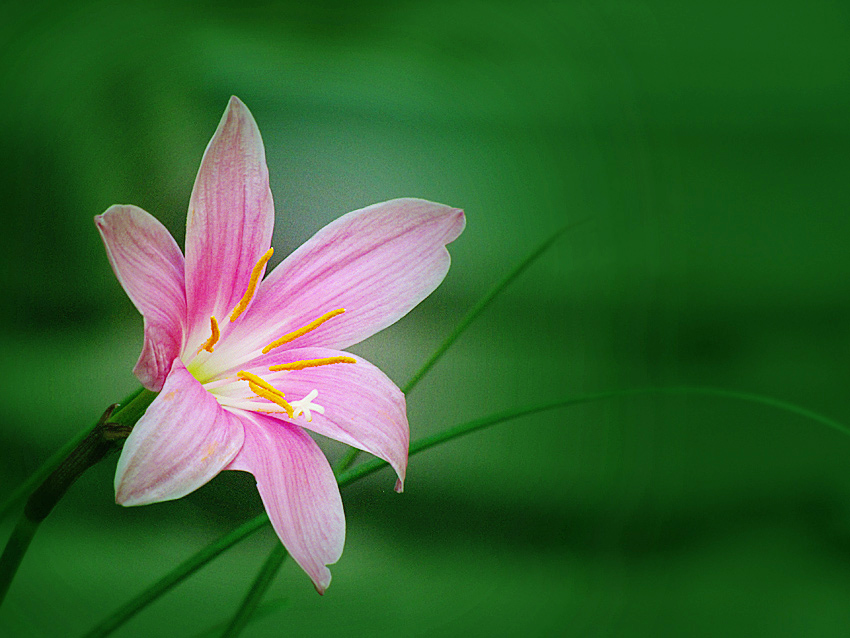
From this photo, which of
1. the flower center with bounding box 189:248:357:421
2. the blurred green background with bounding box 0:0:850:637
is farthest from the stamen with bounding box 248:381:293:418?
the blurred green background with bounding box 0:0:850:637

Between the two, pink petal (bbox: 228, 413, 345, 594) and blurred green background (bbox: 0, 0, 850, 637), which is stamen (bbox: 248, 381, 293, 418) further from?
blurred green background (bbox: 0, 0, 850, 637)

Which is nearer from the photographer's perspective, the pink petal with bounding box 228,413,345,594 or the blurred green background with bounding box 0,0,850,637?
the pink petal with bounding box 228,413,345,594

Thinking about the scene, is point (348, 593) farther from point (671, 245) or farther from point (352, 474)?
point (671, 245)

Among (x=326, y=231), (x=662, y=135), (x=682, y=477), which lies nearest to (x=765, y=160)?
(x=662, y=135)

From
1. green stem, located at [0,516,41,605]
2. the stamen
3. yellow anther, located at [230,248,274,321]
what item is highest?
yellow anther, located at [230,248,274,321]

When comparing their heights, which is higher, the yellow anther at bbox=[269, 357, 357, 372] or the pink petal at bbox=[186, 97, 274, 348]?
the pink petal at bbox=[186, 97, 274, 348]

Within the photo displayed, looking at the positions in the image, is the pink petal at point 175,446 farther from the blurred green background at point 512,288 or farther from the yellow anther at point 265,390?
the blurred green background at point 512,288

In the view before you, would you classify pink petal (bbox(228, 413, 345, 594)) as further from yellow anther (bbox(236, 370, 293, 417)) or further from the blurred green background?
the blurred green background

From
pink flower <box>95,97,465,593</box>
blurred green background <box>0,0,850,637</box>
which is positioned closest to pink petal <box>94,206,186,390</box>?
pink flower <box>95,97,465,593</box>
